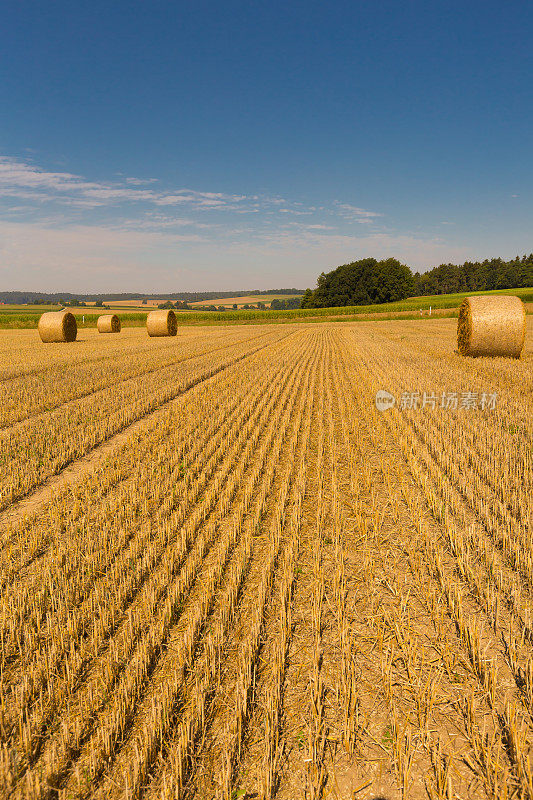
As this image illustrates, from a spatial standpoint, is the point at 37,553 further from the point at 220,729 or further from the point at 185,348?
the point at 185,348

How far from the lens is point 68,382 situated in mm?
14375

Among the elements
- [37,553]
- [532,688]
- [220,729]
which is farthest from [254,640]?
[37,553]

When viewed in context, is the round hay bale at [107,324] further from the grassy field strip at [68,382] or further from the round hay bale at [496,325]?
the round hay bale at [496,325]

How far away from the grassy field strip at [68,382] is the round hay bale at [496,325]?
11893 millimetres

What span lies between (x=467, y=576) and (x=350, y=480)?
2523 millimetres

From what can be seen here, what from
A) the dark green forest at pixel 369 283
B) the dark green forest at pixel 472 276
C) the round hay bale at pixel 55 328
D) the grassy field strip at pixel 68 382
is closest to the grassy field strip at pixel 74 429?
the grassy field strip at pixel 68 382

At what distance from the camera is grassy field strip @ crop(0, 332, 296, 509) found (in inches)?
273

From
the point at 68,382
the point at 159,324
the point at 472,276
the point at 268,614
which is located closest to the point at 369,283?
the point at 472,276

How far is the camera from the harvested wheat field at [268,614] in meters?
2.47

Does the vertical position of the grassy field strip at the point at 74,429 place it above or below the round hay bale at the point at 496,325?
below

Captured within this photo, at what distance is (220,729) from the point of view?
267cm

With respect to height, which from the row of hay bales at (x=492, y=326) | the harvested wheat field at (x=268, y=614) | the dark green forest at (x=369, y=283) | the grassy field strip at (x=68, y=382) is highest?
the dark green forest at (x=369, y=283)

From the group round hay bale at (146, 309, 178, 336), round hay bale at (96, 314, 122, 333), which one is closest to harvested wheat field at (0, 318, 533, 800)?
round hay bale at (146, 309, 178, 336)

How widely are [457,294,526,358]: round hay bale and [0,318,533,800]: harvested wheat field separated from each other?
834cm
